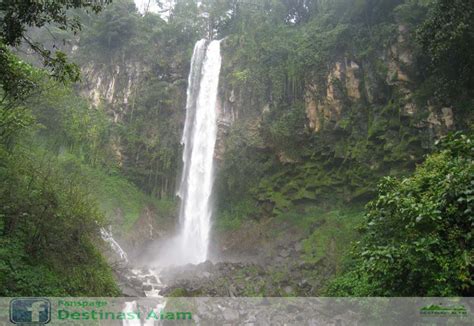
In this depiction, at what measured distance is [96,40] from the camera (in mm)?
29172

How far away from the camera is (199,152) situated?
24.4 meters

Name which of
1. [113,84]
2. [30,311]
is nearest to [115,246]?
[30,311]

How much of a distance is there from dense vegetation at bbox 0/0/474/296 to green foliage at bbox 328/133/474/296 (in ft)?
0.09

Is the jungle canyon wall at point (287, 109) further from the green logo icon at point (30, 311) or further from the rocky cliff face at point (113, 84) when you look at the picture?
the green logo icon at point (30, 311)

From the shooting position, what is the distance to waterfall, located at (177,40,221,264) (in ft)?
73.0

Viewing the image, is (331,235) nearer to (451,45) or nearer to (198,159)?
(451,45)

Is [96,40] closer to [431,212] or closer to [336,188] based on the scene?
[336,188]

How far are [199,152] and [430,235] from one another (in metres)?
19.6

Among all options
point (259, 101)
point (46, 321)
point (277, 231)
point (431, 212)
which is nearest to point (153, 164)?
point (259, 101)

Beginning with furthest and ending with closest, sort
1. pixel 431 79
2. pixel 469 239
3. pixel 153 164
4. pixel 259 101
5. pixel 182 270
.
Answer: pixel 153 164, pixel 259 101, pixel 182 270, pixel 431 79, pixel 469 239

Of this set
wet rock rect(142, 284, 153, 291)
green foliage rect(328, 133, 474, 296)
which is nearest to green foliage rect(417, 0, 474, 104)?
green foliage rect(328, 133, 474, 296)

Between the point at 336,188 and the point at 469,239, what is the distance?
14801 millimetres

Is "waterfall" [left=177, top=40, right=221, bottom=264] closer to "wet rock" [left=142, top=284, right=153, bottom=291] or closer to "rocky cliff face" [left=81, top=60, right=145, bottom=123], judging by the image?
"rocky cliff face" [left=81, top=60, right=145, bottom=123]

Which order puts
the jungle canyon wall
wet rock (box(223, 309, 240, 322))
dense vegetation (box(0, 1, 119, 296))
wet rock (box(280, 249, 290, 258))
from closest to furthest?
dense vegetation (box(0, 1, 119, 296)), wet rock (box(223, 309, 240, 322)), the jungle canyon wall, wet rock (box(280, 249, 290, 258))
